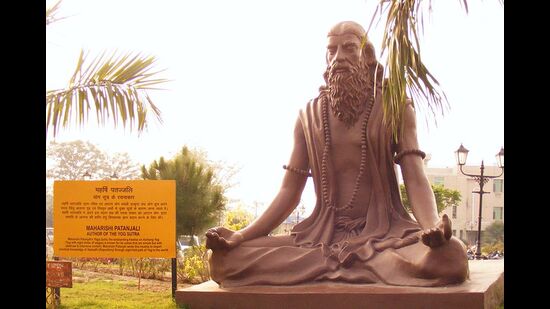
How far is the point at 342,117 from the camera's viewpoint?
6.25 metres

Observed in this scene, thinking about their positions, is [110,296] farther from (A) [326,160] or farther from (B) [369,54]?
(B) [369,54]

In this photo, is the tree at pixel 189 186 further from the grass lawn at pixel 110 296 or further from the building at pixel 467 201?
the building at pixel 467 201

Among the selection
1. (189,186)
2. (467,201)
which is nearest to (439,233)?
(189,186)

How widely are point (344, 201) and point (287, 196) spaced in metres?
0.46

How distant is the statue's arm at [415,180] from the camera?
5.67 metres

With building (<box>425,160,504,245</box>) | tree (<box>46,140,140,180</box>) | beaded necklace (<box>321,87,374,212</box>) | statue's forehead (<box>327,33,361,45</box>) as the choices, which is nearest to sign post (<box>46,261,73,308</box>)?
beaded necklace (<box>321,87,374,212</box>)

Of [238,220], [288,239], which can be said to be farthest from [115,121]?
[238,220]

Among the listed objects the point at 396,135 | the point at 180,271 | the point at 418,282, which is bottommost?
the point at 180,271

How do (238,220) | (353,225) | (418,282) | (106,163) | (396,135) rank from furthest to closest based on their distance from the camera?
(106,163) < (238,220) < (353,225) < (396,135) < (418,282)

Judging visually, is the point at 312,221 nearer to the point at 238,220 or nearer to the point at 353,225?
the point at 353,225

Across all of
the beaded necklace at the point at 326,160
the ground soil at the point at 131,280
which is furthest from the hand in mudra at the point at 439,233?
the ground soil at the point at 131,280

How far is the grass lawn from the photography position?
25.4 ft

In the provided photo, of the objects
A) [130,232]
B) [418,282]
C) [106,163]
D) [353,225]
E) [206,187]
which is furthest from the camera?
[106,163]

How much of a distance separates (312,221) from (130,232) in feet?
7.33
